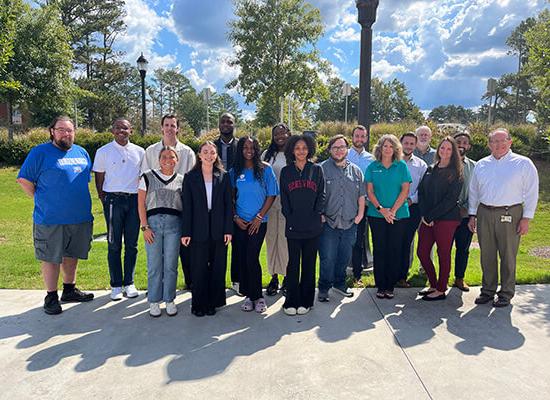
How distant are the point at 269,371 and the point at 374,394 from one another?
2.58 ft

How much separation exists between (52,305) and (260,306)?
2.13 metres

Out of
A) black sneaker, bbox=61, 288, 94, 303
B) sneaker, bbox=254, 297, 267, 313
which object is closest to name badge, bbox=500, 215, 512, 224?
sneaker, bbox=254, 297, 267, 313

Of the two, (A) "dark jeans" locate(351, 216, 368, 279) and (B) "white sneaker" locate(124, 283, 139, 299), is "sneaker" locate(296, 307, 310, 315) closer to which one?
(A) "dark jeans" locate(351, 216, 368, 279)

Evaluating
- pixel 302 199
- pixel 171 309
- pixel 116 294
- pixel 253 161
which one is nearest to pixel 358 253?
pixel 302 199

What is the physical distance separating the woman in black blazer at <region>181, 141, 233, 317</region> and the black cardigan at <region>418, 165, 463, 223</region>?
7.34ft

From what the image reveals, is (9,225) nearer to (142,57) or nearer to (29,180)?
(29,180)

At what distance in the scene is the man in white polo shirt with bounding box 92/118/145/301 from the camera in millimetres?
→ 4566

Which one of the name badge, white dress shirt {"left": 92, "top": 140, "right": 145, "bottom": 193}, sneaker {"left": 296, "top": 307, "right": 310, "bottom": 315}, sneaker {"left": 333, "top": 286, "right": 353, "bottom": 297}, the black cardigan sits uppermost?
white dress shirt {"left": 92, "top": 140, "right": 145, "bottom": 193}

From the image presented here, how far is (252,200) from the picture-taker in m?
4.39

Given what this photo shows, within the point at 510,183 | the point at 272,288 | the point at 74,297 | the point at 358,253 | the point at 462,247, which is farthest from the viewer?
the point at 358,253

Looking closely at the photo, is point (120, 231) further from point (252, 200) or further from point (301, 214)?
point (301, 214)

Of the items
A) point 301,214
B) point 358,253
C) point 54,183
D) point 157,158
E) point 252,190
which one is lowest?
point 358,253

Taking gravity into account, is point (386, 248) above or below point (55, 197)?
below

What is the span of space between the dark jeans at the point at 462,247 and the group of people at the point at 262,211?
0.02m
